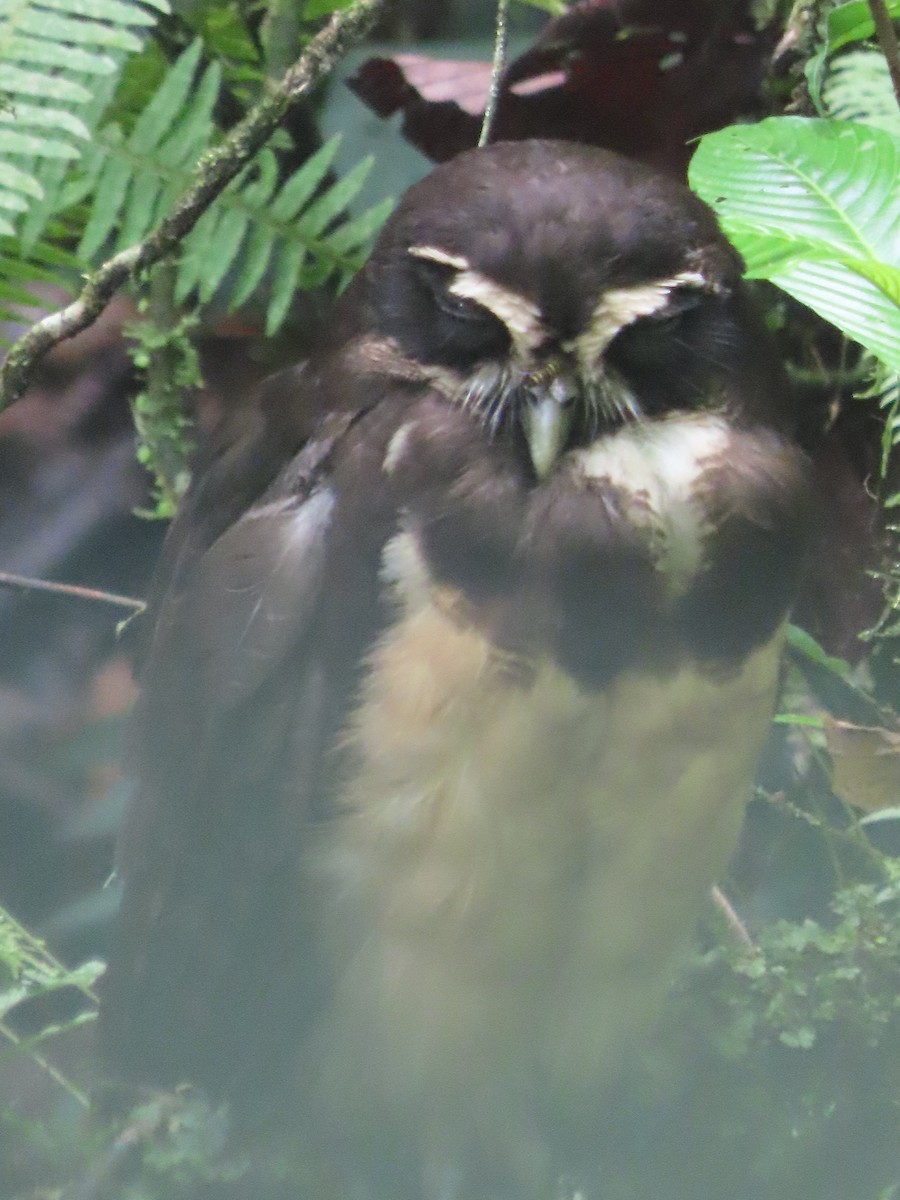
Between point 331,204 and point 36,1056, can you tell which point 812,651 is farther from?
point 331,204

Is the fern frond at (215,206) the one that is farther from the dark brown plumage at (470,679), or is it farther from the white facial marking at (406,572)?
the white facial marking at (406,572)

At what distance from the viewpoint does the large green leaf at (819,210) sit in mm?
755

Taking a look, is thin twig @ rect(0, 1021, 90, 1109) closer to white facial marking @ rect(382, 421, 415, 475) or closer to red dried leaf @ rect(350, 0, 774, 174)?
white facial marking @ rect(382, 421, 415, 475)

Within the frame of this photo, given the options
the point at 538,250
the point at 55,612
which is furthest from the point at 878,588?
the point at 55,612

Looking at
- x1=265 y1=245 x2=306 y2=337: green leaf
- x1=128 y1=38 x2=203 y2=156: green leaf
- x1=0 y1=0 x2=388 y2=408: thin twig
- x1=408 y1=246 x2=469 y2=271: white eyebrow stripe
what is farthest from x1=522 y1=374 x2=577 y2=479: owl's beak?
x1=128 y1=38 x2=203 y2=156: green leaf

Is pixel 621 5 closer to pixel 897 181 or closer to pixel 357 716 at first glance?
pixel 897 181

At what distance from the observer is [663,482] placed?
94 cm

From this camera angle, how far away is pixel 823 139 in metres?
0.92

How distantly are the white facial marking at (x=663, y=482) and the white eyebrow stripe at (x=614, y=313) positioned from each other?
0.07m

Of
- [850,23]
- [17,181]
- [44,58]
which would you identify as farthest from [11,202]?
[850,23]

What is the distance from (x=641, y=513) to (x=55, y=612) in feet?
1.34

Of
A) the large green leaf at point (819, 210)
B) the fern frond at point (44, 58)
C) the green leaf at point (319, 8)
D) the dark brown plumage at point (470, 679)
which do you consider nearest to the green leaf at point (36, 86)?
the fern frond at point (44, 58)

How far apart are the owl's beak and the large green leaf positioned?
0.14 m

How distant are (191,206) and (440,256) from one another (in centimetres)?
27
